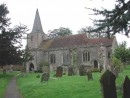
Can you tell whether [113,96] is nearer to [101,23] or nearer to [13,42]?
[101,23]

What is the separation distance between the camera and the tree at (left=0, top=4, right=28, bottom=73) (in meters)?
34.1

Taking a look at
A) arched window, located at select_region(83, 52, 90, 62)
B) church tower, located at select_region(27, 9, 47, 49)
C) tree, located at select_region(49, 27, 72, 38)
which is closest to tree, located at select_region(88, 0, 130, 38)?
arched window, located at select_region(83, 52, 90, 62)

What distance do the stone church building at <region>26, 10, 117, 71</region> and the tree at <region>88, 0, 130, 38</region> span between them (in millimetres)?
41840

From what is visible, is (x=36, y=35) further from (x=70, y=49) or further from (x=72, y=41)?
(x=70, y=49)

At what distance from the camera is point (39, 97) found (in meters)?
13.8

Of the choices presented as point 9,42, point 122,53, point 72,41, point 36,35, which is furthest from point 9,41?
point 36,35

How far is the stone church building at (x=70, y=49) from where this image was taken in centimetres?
5359

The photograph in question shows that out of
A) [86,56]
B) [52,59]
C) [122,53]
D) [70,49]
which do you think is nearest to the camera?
[122,53]

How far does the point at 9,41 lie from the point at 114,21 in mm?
29197

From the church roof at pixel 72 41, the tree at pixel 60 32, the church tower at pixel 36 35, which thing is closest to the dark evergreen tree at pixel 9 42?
the church roof at pixel 72 41

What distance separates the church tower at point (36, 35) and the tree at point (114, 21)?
5730 centimetres

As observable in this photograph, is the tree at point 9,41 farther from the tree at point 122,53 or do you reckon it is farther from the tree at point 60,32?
the tree at point 60,32

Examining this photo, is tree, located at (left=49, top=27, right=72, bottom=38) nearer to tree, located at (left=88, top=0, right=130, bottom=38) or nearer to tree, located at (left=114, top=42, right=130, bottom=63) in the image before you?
tree, located at (left=114, top=42, right=130, bottom=63)

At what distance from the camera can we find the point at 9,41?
115 ft
